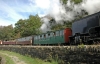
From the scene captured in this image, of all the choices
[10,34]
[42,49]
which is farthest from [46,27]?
[10,34]

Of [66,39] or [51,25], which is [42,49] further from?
[51,25]

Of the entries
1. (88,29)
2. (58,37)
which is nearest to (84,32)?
(88,29)

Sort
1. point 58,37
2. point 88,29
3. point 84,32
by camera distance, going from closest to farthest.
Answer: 1. point 88,29
2. point 84,32
3. point 58,37

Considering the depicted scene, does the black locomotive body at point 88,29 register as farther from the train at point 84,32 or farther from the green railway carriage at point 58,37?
the green railway carriage at point 58,37

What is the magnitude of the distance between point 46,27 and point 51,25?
1662 millimetres

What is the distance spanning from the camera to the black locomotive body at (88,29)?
1197 centimetres

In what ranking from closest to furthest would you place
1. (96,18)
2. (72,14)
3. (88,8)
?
(96,18), (88,8), (72,14)

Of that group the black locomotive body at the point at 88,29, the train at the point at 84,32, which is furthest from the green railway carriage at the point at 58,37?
the black locomotive body at the point at 88,29

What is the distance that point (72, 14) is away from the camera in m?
35.5

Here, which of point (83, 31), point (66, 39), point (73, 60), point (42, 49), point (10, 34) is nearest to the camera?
point (73, 60)

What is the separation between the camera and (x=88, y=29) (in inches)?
528

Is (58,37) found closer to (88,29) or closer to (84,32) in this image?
(84,32)

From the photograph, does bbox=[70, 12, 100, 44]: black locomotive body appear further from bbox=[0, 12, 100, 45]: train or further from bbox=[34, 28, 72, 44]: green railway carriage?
bbox=[34, 28, 72, 44]: green railway carriage

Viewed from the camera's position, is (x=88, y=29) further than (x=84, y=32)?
No
